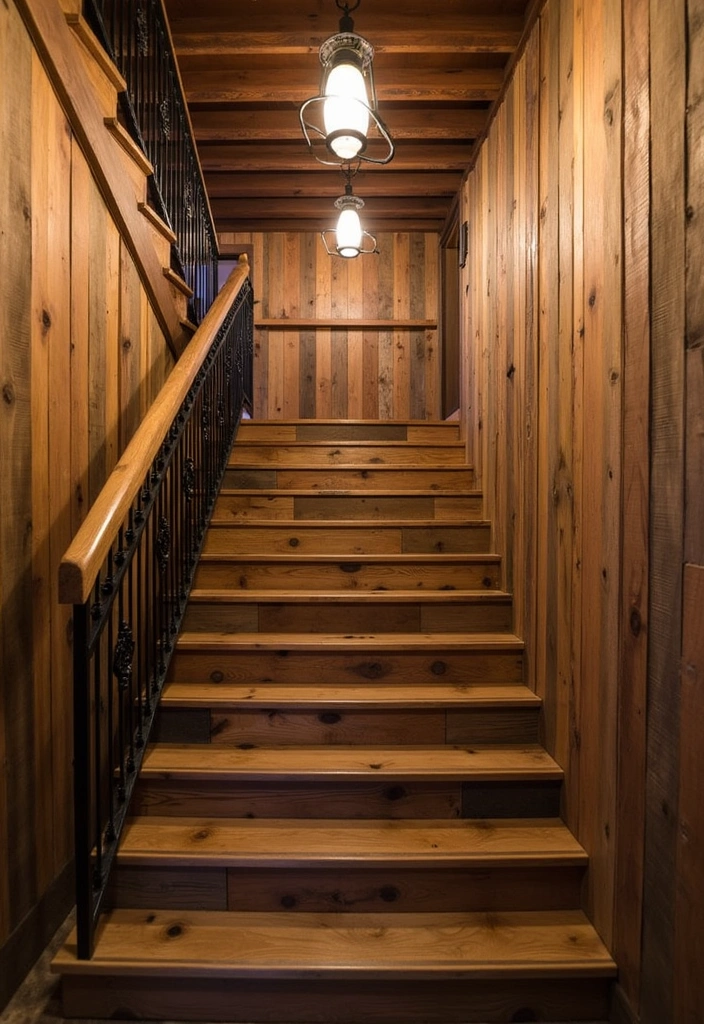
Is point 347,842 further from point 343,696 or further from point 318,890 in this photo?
point 343,696

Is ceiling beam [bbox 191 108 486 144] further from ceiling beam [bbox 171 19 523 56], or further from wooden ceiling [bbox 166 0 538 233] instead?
ceiling beam [bbox 171 19 523 56]

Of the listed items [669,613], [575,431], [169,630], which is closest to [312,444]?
[169,630]

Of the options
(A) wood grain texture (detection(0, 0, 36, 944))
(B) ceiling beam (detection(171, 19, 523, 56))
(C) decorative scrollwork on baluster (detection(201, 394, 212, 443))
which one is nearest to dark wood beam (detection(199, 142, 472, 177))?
(B) ceiling beam (detection(171, 19, 523, 56))

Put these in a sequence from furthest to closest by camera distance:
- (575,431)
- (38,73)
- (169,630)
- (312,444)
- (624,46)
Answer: (312,444), (169,630), (575,431), (38,73), (624,46)

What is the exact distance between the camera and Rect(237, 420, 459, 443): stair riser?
138 inches

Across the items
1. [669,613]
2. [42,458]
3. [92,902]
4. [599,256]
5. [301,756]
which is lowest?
[92,902]

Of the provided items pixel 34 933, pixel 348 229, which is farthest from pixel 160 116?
pixel 34 933

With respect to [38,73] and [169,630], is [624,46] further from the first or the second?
[169,630]

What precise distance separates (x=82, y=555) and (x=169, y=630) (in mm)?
799

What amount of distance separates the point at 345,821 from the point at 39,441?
1.42m

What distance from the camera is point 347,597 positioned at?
2.20 m

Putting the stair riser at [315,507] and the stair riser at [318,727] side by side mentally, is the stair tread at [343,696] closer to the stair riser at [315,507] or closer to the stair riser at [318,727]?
the stair riser at [318,727]

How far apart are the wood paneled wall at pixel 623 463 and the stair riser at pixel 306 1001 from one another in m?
0.32

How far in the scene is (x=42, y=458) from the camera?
1.52 meters
